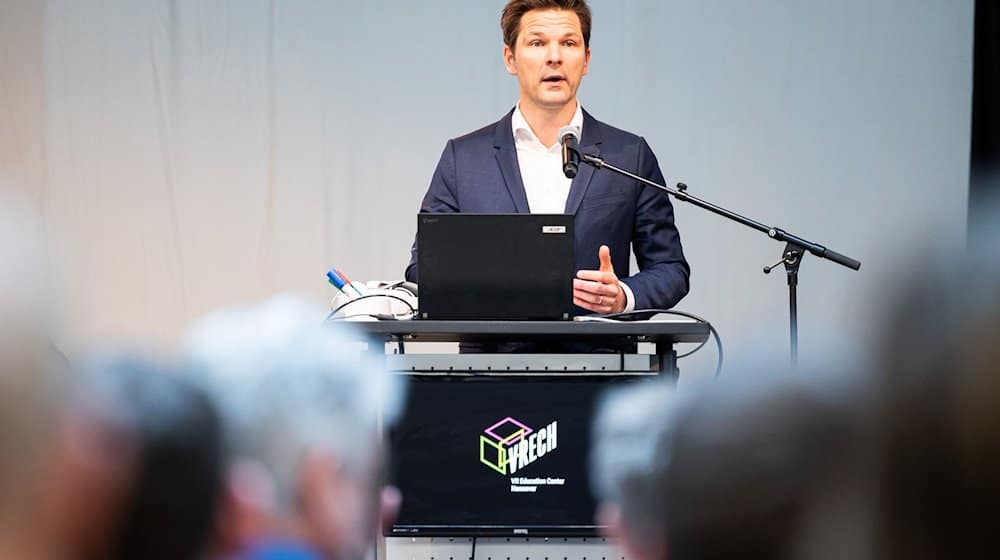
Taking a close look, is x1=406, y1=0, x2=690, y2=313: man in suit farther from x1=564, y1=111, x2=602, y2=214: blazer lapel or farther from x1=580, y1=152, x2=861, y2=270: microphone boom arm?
x1=580, y1=152, x2=861, y2=270: microphone boom arm

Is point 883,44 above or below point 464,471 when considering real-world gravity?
above

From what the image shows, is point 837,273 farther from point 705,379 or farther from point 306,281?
point 705,379

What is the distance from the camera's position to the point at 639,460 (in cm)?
49

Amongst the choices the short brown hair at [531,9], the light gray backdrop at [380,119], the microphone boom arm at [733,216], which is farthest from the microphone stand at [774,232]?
the light gray backdrop at [380,119]

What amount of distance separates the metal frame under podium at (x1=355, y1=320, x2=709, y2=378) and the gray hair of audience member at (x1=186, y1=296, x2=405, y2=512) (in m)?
1.78

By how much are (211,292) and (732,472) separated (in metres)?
4.37

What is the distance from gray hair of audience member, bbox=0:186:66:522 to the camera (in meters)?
0.37

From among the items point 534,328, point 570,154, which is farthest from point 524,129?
point 534,328

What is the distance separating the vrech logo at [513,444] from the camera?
93.5 inches

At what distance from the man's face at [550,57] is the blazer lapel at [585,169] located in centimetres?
10

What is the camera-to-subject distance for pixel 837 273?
15.1ft

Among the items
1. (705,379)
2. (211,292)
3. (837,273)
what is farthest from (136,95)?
(705,379)

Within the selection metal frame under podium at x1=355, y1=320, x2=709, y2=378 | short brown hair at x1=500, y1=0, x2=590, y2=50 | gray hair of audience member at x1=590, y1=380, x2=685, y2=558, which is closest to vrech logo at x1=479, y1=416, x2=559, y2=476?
metal frame under podium at x1=355, y1=320, x2=709, y2=378

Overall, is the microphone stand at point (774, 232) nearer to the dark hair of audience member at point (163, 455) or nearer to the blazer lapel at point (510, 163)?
the blazer lapel at point (510, 163)
